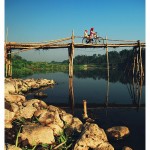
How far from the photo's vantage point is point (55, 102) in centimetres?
1806

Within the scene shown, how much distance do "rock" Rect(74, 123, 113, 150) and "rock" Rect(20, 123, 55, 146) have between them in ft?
3.87

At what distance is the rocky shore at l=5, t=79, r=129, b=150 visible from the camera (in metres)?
8.20

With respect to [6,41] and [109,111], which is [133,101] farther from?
[6,41]

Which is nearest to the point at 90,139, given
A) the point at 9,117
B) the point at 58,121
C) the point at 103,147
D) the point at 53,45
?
the point at 103,147

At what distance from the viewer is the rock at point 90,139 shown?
8125 mm

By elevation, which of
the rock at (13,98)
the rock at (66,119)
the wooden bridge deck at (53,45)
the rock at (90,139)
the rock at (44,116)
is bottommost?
the rock at (90,139)

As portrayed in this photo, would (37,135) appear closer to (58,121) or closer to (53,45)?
(58,121)

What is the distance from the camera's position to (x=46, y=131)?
867cm

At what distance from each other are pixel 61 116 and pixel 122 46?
41.6ft

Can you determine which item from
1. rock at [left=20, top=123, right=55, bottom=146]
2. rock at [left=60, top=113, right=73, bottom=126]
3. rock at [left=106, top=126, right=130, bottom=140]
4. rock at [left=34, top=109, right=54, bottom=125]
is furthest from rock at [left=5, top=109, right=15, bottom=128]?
rock at [left=106, top=126, right=130, bottom=140]

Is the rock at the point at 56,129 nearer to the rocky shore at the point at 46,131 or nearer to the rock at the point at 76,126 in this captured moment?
the rocky shore at the point at 46,131

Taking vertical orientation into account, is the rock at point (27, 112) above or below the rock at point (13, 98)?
below

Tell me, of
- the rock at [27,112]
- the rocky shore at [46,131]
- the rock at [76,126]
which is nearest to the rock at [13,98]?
the rocky shore at [46,131]

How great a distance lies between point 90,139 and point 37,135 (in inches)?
79.6
